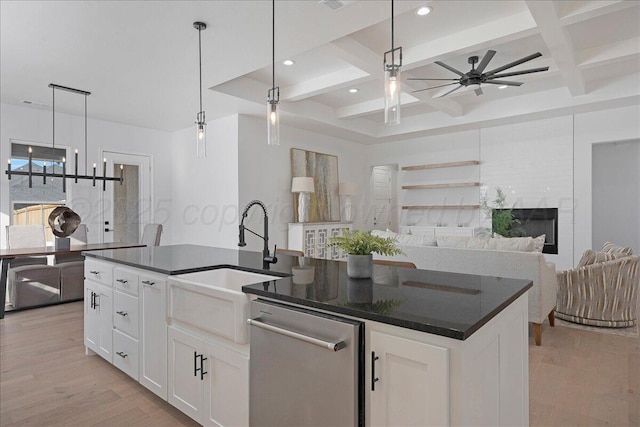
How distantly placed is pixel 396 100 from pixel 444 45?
244 centimetres

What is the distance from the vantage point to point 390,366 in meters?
1.28

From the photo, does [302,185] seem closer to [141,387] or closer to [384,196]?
[384,196]

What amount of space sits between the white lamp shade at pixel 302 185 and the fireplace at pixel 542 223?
355 centimetres

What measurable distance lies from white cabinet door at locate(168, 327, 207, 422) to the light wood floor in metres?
0.20

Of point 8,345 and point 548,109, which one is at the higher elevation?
point 548,109

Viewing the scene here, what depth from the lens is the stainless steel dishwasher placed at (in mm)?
1336

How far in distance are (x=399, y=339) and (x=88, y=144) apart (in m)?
6.38

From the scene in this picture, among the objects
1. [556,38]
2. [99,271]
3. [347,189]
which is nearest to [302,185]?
[347,189]

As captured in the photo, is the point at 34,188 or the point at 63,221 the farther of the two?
the point at 34,188

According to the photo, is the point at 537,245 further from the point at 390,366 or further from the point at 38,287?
the point at 38,287

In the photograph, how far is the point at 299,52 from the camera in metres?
3.51

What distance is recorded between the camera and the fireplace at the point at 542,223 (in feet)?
20.5

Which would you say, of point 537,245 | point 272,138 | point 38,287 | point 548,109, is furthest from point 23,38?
point 548,109

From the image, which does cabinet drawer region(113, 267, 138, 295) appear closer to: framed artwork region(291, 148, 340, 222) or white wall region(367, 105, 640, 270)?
framed artwork region(291, 148, 340, 222)
